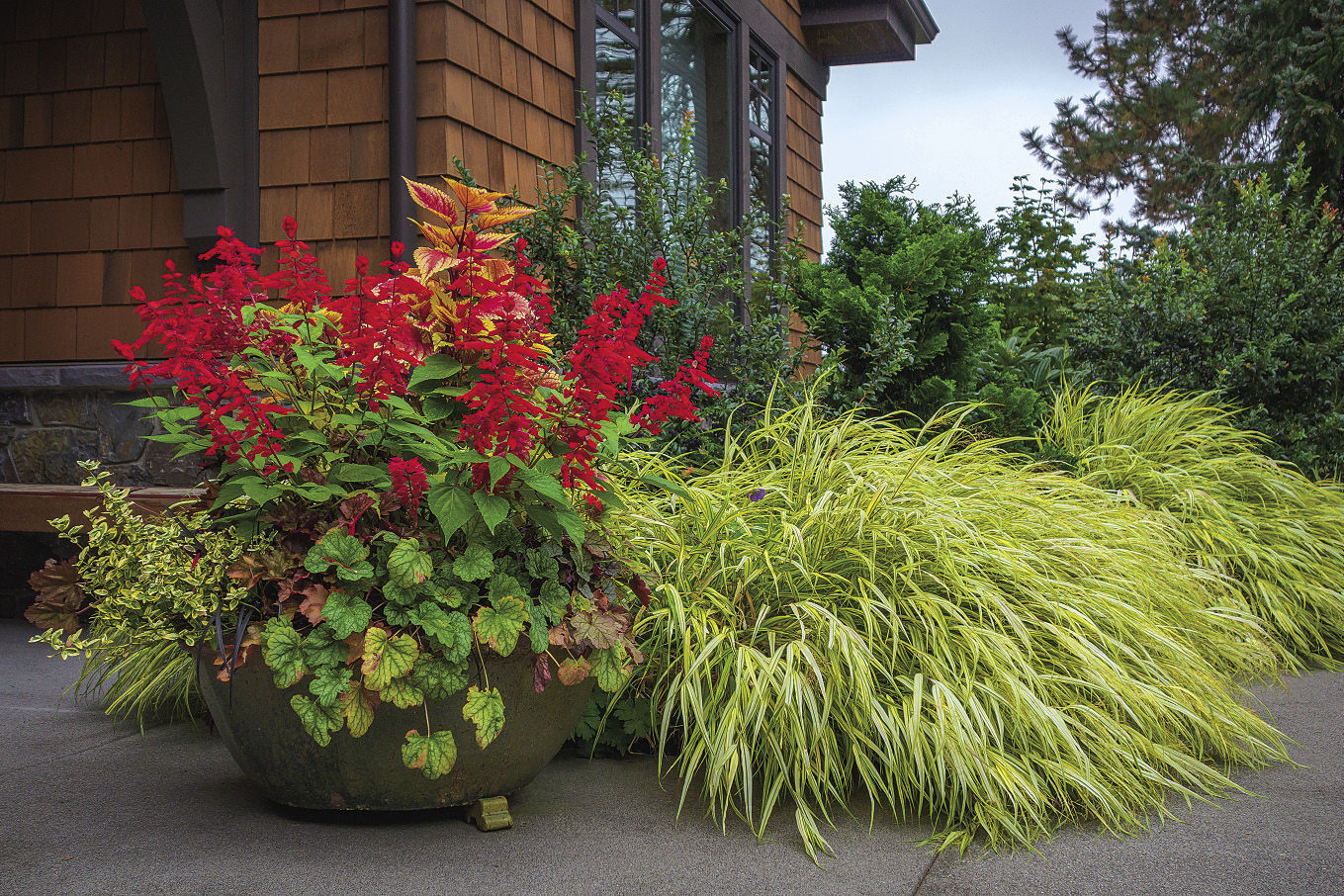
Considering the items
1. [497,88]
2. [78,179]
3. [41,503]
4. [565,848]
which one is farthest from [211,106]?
[565,848]

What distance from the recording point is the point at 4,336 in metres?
4.89

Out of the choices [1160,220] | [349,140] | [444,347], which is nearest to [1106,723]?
[444,347]

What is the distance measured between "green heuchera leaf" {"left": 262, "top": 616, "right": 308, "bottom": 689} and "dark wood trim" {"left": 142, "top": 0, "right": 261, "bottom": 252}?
2932 mm

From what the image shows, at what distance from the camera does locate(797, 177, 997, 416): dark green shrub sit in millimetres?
4586

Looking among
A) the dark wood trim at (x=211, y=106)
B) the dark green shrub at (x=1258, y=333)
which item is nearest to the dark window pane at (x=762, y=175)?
the dark green shrub at (x=1258, y=333)

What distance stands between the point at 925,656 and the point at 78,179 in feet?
15.0

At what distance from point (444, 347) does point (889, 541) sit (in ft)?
4.43

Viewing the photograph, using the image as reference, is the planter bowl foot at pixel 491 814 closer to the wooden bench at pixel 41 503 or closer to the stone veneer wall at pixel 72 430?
the wooden bench at pixel 41 503

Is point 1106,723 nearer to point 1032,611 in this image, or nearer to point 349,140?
point 1032,611

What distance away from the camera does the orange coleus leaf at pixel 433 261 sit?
7.40 feet

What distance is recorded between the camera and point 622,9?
5938mm

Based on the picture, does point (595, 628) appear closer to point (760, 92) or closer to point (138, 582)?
point (138, 582)

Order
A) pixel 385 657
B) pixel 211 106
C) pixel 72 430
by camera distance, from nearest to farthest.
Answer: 1. pixel 385 657
2. pixel 211 106
3. pixel 72 430

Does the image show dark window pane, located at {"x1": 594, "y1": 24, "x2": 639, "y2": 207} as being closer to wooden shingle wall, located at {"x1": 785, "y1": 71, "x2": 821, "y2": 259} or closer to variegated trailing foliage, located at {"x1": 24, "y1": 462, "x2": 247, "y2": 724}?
wooden shingle wall, located at {"x1": 785, "y1": 71, "x2": 821, "y2": 259}
